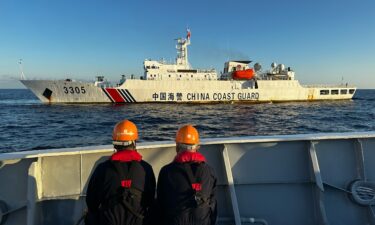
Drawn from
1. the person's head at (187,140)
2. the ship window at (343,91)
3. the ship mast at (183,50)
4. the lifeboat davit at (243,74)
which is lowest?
the person's head at (187,140)

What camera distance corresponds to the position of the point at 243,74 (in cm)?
3478

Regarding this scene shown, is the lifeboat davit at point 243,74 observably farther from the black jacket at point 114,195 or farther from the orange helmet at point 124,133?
the black jacket at point 114,195

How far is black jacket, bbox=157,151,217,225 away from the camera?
1.91m

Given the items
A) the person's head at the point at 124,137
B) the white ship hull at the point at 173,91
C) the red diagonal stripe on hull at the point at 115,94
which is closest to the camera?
the person's head at the point at 124,137

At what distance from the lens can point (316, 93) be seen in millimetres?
38750

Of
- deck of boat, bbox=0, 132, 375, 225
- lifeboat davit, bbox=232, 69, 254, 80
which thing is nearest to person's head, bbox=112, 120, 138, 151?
deck of boat, bbox=0, 132, 375, 225

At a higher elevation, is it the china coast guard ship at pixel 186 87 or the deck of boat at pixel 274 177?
the china coast guard ship at pixel 186 87

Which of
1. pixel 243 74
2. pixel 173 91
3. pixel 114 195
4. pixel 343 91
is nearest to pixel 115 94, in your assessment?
pixel 173 91

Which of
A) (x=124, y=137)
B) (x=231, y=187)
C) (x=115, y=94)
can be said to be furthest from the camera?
(x=115, y=94)

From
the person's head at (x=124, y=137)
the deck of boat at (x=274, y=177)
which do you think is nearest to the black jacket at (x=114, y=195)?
the person's head at (x=124, y=137)

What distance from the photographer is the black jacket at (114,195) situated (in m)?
1.86

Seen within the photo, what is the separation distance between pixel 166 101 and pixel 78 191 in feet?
93.8

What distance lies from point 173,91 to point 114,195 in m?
29.8

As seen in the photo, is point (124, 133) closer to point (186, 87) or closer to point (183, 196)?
point (183, 196)
